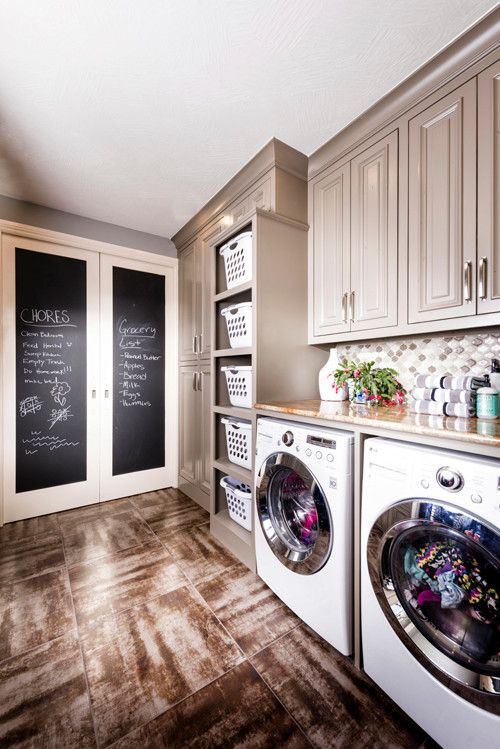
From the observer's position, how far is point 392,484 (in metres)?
1.05

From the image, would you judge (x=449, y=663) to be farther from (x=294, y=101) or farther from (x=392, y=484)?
(x=294, y=101)

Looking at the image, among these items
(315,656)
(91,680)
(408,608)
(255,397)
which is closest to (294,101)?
(255,397)

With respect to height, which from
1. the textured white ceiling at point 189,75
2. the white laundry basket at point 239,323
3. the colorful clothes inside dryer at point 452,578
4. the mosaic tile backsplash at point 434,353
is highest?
the textured white ceiling at point 189,75

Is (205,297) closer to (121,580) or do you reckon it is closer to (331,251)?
(331,251)

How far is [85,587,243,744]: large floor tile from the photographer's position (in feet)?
3.63

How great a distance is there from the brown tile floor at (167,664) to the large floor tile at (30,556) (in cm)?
1

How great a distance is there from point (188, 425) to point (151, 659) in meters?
1.89

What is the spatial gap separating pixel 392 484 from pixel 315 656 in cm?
86

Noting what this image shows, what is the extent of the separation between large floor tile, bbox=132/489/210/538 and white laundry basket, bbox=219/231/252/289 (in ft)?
5.95

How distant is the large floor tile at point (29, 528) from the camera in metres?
2.31

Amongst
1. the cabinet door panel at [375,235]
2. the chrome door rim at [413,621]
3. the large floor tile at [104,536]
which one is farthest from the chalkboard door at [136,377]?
the chrome door rim at [413,621]

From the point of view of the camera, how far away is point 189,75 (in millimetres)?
1510

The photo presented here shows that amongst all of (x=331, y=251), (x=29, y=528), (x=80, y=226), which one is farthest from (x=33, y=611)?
(x=80, y=226)

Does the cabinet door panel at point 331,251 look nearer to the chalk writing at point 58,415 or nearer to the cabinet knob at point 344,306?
the cabinet knob at point 344,306
